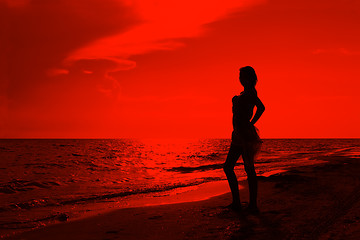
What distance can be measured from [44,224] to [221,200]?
3.47m

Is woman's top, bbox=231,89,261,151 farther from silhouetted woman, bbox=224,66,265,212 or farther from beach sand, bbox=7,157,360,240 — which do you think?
beach sand, bbox=7,157,360,240

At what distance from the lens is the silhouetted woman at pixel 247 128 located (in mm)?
5434

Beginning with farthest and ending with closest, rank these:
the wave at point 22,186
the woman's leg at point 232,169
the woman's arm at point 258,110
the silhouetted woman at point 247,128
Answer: the wave at point 22,186
the woman's leg at point 232,169
the silhouetted woman at point 247,128
the woman's arm at point 258,110

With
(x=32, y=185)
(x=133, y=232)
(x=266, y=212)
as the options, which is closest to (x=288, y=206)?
(x=266, y=212)

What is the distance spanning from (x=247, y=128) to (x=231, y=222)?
1576 millimetres

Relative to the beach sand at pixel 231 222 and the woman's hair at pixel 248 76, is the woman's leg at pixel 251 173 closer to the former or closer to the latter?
the beach sand at pixel 231 222

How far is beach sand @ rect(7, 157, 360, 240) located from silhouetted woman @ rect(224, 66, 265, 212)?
49cm

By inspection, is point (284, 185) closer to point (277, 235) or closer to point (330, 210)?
point (330, 210)

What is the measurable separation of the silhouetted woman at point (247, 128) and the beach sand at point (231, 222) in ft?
1.60

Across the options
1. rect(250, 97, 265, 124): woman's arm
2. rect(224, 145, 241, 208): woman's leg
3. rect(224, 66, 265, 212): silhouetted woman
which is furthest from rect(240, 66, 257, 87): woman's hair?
rect(224, 145, 241, 208): woman's leg

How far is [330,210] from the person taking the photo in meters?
5.24

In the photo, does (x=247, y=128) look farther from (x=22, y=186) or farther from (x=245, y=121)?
(x=22, y=186)

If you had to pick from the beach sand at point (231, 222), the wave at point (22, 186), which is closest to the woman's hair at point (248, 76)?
the beach sand at point (231, 222)

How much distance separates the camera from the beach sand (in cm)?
413
